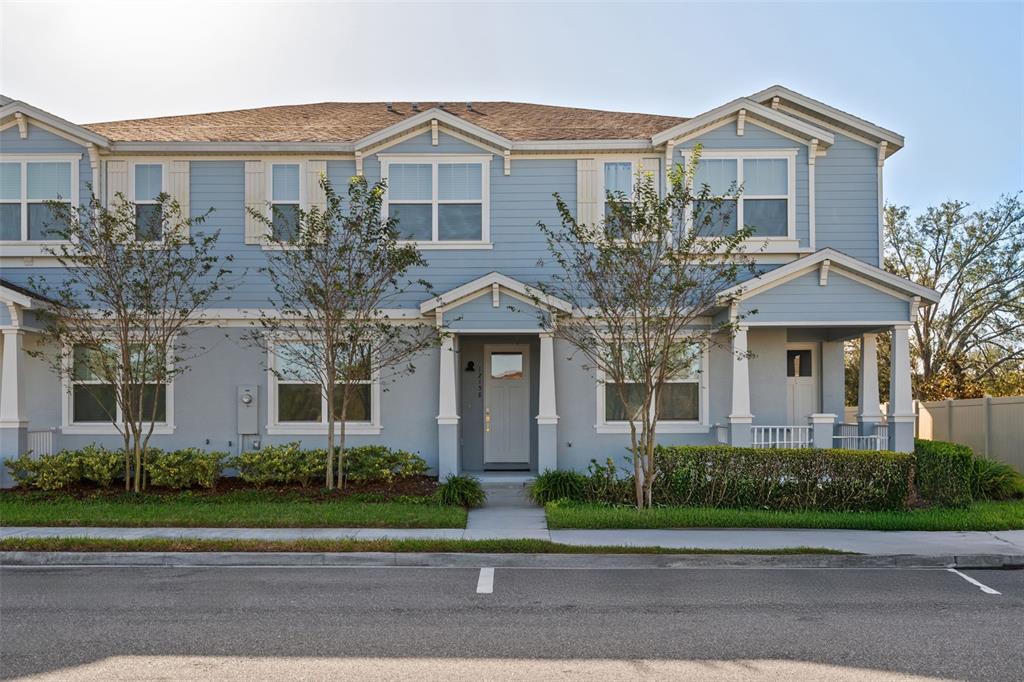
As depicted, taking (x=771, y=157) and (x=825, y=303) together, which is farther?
(x=771, y=157)

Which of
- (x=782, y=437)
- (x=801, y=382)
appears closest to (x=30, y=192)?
(x=782, y=437)

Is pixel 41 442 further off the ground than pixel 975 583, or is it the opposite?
pixel 41 442

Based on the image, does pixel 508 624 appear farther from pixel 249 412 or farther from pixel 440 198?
pixel 440 198

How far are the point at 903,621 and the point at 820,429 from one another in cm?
774

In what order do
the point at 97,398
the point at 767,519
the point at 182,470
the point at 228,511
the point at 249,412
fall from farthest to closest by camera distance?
1. the point at 249,412
2. the point at 97,398
3. the point at 182,470
4. the point at 228,511
5. the point at 767,519

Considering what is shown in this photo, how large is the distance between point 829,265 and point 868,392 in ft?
9.52

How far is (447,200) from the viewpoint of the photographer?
1634 cm

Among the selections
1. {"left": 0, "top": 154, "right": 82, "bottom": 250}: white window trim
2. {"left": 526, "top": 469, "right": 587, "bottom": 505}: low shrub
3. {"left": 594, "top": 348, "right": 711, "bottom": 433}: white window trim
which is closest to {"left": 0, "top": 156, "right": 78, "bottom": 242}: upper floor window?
{"left": 0, "top": 154, "right": 82, "bottom": 250}: white window trim

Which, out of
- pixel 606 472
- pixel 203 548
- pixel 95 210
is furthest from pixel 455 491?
pixel 95 210

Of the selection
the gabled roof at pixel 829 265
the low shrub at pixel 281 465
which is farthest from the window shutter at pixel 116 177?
the gabled roof at pixel 829 265

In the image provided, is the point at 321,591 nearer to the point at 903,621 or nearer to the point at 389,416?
the point at 903,621

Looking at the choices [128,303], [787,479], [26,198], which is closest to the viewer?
[787,479]

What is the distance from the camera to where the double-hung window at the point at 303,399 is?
52.7 ft

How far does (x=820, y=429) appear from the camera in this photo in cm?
1525
